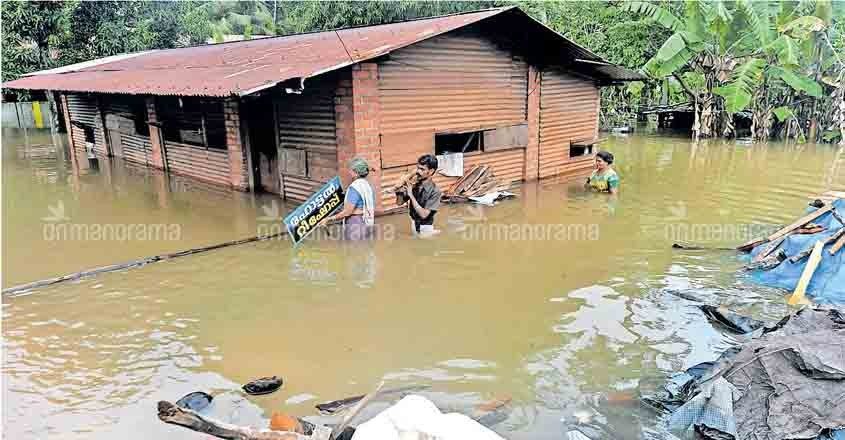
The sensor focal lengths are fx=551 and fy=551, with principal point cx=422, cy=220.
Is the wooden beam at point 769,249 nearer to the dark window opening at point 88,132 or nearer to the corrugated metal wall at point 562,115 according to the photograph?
the corrugated metal wall at point 562,115

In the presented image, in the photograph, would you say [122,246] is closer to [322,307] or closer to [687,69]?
[322,307]

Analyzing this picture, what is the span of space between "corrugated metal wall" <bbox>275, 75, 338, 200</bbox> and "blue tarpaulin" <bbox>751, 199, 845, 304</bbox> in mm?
6585

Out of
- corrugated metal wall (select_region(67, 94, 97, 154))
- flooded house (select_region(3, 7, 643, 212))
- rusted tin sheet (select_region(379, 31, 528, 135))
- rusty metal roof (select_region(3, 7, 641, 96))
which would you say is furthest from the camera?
corrugated metal wall (select_region(67, 94, 97, 154))

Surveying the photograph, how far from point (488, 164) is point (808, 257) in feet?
20.3

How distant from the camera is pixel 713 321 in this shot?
572 cm

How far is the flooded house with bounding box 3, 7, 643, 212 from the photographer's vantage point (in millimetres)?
9062

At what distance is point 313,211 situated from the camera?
24.3 feet

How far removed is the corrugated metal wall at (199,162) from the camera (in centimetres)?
1202

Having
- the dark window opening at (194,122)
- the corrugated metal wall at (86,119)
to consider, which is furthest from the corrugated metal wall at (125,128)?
the dark window opening at (194,122)

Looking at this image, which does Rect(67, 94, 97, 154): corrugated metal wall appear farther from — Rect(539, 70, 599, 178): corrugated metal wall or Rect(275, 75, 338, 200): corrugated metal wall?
Rect(539, 70, 599, 178): corrugated metal wall

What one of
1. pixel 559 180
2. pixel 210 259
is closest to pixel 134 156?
pixel 210 259

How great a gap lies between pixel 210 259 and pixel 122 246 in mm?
1699

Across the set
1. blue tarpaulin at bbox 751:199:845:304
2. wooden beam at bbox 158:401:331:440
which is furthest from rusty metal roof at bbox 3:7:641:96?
blue tarpaulin at bbox 751:199:845:304

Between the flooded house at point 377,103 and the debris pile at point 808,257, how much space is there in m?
5.46
